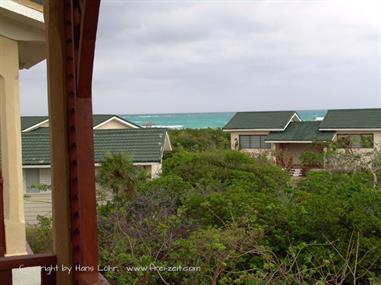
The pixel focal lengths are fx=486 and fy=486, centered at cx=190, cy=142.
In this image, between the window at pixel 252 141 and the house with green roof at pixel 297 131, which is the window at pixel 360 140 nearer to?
the house with green roof at pixel 297 131

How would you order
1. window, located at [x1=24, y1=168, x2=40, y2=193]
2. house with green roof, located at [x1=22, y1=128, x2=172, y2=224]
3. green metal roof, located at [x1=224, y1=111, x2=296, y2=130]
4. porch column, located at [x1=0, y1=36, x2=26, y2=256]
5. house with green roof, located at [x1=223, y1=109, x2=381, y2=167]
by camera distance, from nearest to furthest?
porch column, located at [x1=0, y1=36, x2=26, y2=256] → house with green roof, located at [x1=22, y1=128, x2=172, y2=224] → window, located at [x1=24, y1=168, x2=40, y2=193] → house with green roof, located at [x1=223, y1=109, x2=381, y2=167] → green metal roof, located at [x1=224, y1=111, x2=296, y2=130]

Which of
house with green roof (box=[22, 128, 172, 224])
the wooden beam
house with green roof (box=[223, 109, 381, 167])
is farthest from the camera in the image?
house with green roof (box=[223, 109, 381, 167])

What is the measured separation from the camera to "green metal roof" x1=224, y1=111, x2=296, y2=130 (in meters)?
25.9

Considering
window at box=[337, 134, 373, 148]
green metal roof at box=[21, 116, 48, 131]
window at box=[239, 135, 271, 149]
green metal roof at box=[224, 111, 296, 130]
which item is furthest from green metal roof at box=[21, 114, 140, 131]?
window at box=[337, 134, 373, 148]

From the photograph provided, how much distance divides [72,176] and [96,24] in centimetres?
58

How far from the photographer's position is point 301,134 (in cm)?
2481

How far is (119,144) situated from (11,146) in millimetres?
11174

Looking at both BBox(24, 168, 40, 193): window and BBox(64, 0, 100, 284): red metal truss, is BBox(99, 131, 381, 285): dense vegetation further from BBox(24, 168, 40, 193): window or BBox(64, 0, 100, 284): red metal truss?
BBox(24, 168, 40, 193): window

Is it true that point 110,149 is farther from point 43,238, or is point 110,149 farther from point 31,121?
point 43,238

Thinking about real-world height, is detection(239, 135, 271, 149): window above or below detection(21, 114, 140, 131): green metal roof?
below

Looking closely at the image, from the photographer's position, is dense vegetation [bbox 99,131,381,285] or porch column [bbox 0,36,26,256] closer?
porch column [bbox 0,36,26,256]

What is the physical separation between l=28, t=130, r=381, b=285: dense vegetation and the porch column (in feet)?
3.39

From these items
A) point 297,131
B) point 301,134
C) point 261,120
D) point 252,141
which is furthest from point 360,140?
point 252,141

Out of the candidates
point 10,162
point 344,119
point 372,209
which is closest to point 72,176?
point 10,162
